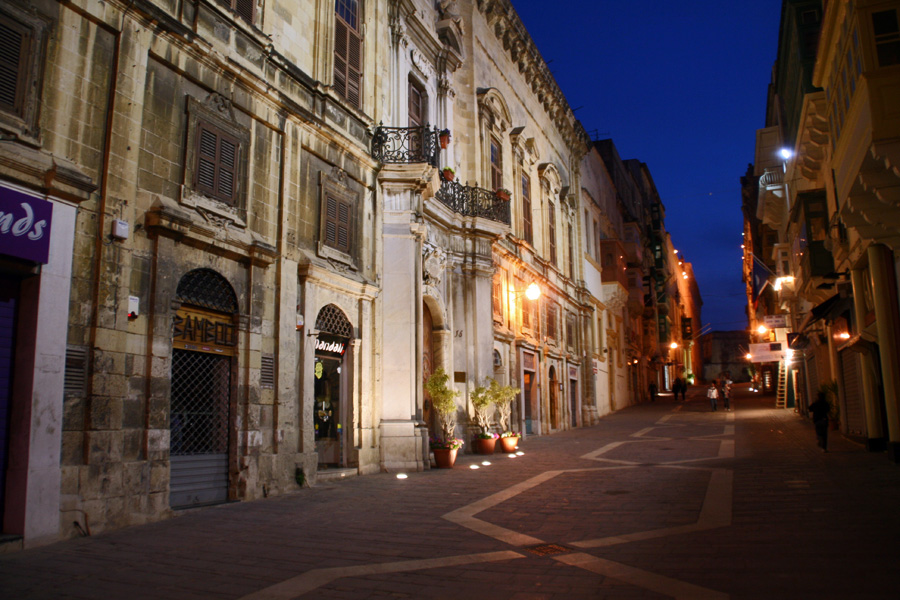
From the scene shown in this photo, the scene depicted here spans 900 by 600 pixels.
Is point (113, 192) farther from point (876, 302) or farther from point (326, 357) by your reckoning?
point (876, 302)

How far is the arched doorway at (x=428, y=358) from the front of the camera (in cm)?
1912

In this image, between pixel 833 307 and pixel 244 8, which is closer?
pixel 244 8

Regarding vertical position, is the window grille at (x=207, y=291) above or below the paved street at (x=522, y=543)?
above

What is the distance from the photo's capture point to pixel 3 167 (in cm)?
753

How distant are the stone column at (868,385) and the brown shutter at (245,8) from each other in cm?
1508

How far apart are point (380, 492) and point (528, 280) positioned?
1658 cm

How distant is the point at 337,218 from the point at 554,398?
58.6 ft

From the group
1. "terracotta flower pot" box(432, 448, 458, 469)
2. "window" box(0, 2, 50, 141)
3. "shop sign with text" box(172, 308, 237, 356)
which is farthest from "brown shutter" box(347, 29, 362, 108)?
"terracotta flower pot" box(432, 448, 458, 469)

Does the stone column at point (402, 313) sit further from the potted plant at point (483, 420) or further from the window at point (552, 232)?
the window at point (552, 232)

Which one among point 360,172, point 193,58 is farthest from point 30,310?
point 360,172

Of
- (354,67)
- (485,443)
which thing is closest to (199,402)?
(354,67)

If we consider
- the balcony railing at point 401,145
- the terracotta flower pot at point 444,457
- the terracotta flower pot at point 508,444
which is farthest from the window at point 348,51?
the terracotta flower pot at point 508,444

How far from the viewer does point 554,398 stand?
98.3 feet

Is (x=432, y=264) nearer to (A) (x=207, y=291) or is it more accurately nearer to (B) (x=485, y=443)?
(B) (x=485, y=443)
